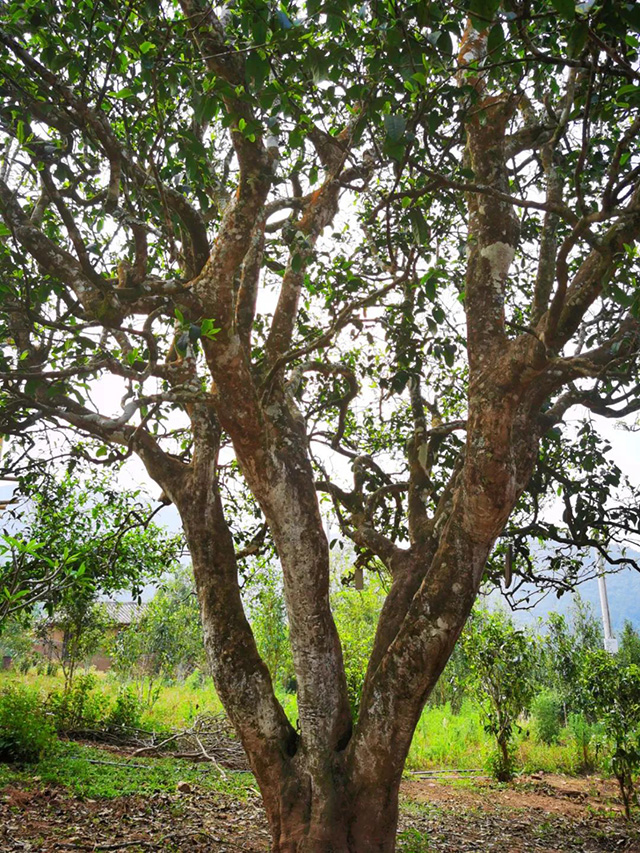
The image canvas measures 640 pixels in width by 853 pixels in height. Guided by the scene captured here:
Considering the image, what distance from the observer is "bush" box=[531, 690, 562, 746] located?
42.2ft

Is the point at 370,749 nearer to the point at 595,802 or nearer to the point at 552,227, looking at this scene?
the point at 552,227

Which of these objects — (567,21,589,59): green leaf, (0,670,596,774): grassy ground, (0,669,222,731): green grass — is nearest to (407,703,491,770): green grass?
(0,670,596,774): grassy ground

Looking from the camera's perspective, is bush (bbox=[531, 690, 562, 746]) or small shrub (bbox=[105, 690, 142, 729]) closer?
small shrub (bbox=[105, 690, 142, 729])

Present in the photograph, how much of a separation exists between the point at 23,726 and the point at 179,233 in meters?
6.26

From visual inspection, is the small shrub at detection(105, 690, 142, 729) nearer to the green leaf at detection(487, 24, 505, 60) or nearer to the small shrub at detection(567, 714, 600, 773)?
the small shrub at detection(567, 714, 600, 773)

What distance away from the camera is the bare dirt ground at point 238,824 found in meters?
4.65

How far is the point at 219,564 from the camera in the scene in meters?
4.30

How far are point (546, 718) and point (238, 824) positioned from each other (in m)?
9.75

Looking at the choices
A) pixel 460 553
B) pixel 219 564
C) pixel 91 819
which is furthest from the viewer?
pixel 91 819

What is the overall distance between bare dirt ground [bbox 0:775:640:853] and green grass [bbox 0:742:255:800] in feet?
0.70

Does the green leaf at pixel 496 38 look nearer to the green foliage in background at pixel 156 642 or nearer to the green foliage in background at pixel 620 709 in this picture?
the green foliage in background at pixel 620 709

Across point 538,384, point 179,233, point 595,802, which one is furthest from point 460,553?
point 595,802

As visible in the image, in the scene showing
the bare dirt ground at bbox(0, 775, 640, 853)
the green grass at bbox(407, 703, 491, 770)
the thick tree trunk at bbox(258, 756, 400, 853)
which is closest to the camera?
the thick tree trunk at bbox(258, 756, 400, 853)

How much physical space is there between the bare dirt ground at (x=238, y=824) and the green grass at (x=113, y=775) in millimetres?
214
